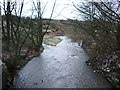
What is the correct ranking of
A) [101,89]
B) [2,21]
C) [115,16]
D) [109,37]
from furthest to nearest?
[2,21]
[101,89]
[109,37]
[115,16]

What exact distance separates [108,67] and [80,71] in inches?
44.5

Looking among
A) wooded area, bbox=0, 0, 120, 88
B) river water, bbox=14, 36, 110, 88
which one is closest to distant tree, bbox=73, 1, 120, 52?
wooded area, bbox=0, 0, 120, 88

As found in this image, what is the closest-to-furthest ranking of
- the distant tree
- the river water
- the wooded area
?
the distant tree → the wooded area → the river water

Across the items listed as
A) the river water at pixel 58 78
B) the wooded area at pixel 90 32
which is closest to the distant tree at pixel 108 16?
the wooded area at pixel 90 32

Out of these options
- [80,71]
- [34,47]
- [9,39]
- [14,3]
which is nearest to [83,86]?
[80,71]

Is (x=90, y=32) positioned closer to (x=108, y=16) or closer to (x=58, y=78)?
(x=108, y=16)

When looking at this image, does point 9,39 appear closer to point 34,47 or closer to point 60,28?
point 34,47

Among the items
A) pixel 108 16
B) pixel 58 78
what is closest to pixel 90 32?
pixel 108 16

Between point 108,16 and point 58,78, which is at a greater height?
point 108,16

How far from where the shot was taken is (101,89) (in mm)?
4098

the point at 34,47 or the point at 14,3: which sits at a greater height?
the point at 14,3

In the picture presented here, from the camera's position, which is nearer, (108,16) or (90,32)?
(108,16)

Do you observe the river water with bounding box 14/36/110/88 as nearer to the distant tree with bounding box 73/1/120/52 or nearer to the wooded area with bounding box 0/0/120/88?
the wooded area with bounding box 0/0/120/88

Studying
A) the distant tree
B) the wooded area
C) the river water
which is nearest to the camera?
the distant tree
